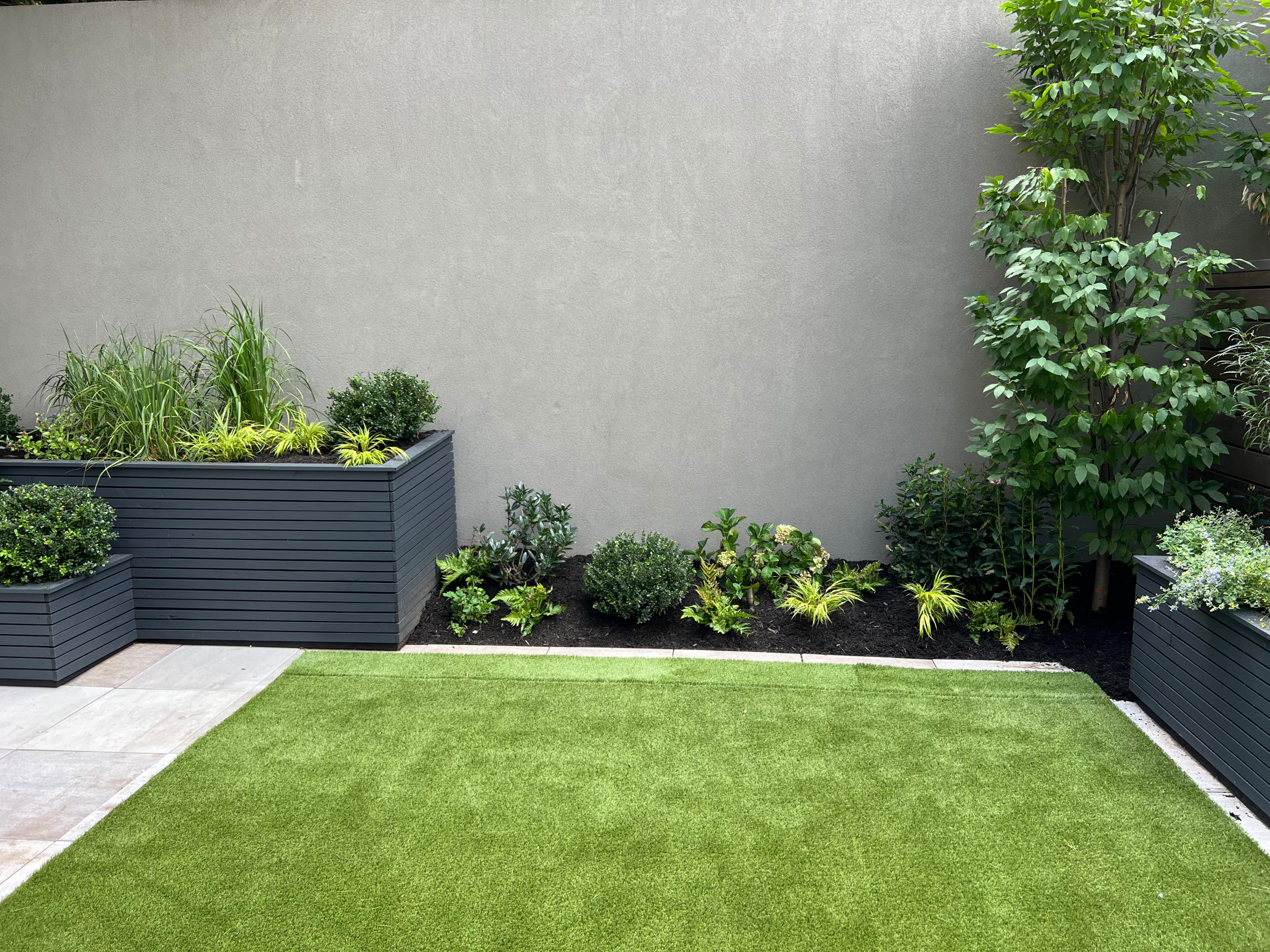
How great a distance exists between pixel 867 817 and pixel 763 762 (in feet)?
1.44

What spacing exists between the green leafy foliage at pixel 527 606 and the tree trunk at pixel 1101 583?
2672 mm

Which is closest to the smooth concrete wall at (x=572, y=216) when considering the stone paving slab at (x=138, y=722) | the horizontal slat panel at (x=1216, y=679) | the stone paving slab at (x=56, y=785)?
the horizontal slat panel at (x=1216, y=679)

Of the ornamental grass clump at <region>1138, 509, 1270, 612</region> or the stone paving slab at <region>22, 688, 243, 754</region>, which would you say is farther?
the stone paving slab at <region>22, 688, 243, 754</region>

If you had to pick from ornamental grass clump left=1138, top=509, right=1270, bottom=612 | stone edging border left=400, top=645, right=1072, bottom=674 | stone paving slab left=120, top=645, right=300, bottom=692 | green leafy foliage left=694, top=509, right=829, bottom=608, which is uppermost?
ornamental grass clump left=1138, top=509, right=1270, bottom=612

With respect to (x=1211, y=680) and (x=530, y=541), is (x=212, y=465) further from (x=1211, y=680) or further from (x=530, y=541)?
(x=1211, y=680)

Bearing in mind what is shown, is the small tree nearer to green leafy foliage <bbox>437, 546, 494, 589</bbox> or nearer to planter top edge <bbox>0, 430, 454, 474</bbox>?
green leafy foliage <bbox>437, 546, 494, 589</bbox>

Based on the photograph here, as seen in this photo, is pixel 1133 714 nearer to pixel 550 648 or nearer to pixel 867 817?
pixel 867 817

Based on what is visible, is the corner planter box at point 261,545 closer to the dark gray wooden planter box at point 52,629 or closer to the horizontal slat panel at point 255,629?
the horizontal slat panel at point 255,629

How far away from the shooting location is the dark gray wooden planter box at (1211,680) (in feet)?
8.71

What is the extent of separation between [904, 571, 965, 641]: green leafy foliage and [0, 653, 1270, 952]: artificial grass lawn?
1.51 feet

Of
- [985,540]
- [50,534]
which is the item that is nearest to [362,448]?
[50,534]

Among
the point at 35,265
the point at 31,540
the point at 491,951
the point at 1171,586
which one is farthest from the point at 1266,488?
the point at 35,265

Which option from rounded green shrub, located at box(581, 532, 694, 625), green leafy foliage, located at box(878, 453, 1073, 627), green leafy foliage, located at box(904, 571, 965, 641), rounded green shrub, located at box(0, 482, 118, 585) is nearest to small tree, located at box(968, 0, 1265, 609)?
green leafy foliage, located at box(878, 453, 1073, 627)

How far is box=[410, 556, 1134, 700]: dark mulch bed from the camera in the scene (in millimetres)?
3941
